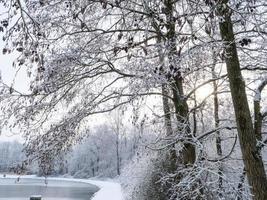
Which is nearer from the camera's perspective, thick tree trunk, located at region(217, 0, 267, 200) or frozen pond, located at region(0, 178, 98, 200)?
thick tree trunk, located at region(217, 0, 267, 200)

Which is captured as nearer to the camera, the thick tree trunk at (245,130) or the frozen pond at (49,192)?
the thick tree trunk at (245,130)

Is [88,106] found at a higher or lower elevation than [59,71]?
lower

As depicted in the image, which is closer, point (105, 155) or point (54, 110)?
point (54, 110)

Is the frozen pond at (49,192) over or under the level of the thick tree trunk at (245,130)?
under

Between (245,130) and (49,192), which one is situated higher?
(245,130)

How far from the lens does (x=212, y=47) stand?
5238 mm

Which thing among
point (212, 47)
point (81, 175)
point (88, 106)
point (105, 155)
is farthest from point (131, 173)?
point (81, 175)

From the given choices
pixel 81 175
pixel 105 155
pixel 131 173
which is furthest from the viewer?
pixel 81 175

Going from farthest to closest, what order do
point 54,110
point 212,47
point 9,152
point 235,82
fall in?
point 9,152 → point 54,110 → point 235,82 → point 212,47

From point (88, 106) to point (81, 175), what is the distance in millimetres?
59002

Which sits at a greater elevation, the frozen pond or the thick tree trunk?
the thick tree trunk

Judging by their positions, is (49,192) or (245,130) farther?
(49,192)

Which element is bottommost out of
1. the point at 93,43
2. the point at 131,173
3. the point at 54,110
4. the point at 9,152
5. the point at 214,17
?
the point at 131,173

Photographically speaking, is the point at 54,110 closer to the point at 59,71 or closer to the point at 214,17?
the point at 59,71
